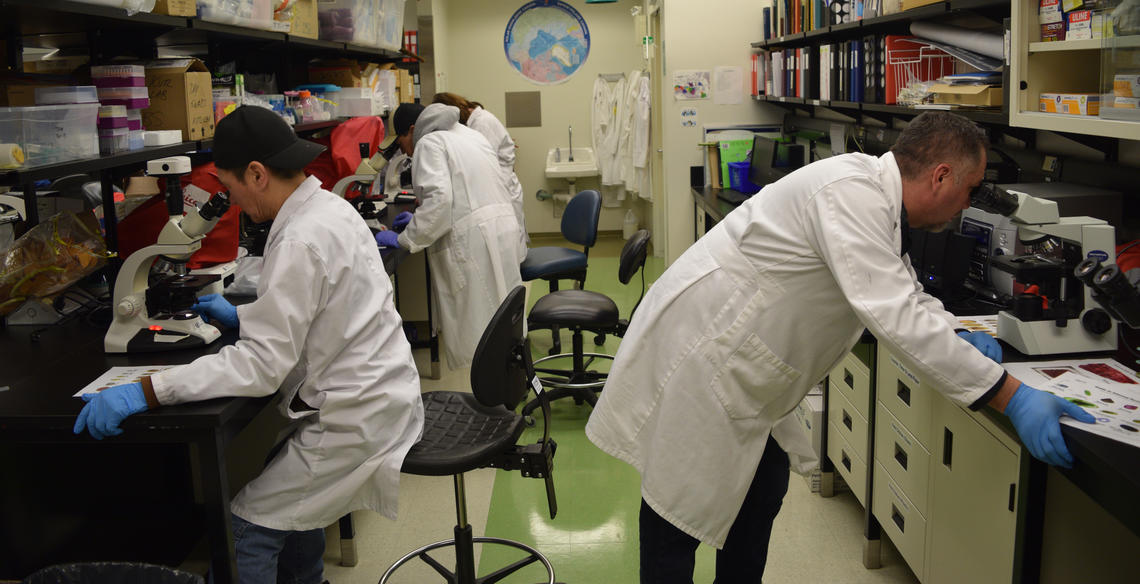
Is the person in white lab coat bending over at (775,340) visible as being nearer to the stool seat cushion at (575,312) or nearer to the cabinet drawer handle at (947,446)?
the cabinet drawer handle at (947,446)

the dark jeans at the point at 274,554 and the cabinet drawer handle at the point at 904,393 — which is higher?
the cabinet drawer handle at the point at 904,393

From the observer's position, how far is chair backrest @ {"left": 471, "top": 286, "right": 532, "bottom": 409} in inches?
83.4

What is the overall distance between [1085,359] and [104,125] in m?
2.54

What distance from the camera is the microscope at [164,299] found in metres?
2.14

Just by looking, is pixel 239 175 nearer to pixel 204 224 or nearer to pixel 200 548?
pixel 204 224

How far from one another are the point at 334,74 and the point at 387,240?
1.49 m

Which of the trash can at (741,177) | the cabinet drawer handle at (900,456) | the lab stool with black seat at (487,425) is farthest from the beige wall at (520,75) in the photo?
the lab stool with black seat at (487,425)

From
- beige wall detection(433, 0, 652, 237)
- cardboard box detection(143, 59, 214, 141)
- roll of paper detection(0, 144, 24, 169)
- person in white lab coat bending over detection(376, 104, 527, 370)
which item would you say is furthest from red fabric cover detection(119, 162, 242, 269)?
beige wall detection(433, 0, 652, 237)

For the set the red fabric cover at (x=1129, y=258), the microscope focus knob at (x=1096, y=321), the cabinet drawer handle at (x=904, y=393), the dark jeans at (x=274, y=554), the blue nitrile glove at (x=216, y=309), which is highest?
the red fabric cover at (x=1129, y=258)

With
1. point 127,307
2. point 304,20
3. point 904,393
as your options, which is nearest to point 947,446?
point 904,393

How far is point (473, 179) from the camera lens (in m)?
4.06

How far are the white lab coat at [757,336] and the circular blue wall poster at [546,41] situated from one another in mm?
6690

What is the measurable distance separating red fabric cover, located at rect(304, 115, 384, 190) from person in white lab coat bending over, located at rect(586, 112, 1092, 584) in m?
2.82

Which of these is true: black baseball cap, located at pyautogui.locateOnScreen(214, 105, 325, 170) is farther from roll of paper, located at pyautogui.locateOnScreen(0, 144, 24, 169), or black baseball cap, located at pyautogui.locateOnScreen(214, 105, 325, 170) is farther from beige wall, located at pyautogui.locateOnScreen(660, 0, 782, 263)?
beige wall, located at pyautogui.locateOnScreen(660, 0, 782, 263)
